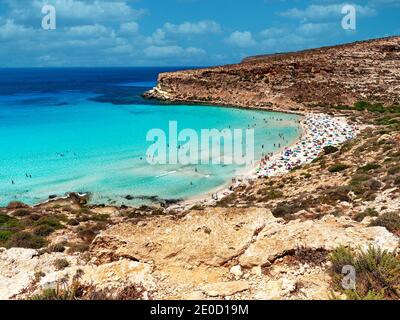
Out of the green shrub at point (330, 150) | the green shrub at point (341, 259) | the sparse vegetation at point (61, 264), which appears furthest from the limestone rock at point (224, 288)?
the green shrub at point (330, 150)

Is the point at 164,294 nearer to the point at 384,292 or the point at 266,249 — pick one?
the point at 266,249

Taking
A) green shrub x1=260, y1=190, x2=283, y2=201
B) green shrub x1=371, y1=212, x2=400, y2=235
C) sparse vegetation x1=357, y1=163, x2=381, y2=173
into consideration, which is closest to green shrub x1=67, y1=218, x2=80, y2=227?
green shrub x1=260, y1=190, x2=283, y2=201

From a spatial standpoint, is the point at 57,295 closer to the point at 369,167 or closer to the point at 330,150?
the point at 369,167

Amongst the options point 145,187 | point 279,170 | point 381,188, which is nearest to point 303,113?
point 279,170

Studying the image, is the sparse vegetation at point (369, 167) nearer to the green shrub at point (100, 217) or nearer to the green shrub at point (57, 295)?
the green shrub at point (100, 217)

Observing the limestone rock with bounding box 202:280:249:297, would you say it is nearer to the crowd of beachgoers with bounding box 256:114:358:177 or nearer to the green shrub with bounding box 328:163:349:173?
the green shrub with bounding box 328:163:349:173

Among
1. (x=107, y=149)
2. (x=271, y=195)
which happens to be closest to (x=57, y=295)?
(x=271, y=195)
